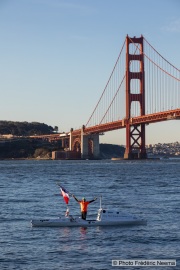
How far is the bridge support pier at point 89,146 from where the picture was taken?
16462 centimetres

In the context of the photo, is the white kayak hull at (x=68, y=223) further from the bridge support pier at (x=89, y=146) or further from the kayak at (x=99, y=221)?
the bridge support pier at (x=89, y=146)

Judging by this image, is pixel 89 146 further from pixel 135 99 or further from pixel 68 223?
pixel 68 223

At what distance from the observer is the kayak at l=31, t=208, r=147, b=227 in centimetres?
3472

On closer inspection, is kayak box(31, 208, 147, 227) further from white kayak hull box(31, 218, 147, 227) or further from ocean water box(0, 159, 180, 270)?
ocean water box(0, 159, 180, 270)

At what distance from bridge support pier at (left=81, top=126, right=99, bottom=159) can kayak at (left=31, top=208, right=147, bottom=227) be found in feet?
404

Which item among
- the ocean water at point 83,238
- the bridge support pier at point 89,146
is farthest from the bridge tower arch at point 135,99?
the ocean water at point 83,238

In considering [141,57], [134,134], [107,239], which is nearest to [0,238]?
[107,239]

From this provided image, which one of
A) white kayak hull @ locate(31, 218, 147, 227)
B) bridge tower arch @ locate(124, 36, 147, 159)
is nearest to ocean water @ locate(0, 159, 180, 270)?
white kayak hull @ locate(31, 218, 147, 227)

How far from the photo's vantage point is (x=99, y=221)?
34969mm

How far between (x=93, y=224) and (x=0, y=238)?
5164mm

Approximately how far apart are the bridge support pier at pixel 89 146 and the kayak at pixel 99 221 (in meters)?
123

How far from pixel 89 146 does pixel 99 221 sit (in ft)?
482

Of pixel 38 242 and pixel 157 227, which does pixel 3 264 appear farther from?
pixel 157 227

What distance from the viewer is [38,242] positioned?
30.3 meters
